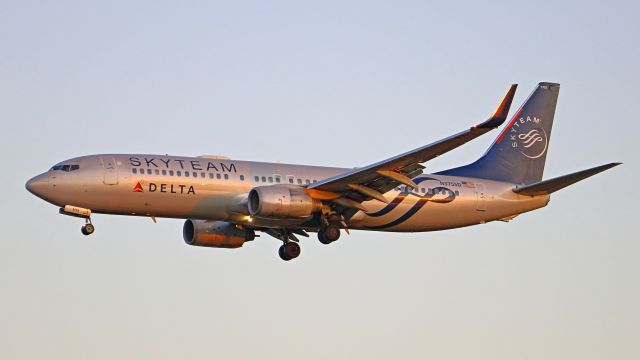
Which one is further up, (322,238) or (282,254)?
(322,238)

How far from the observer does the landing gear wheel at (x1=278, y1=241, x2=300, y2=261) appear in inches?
2480

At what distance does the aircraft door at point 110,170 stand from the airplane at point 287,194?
0.04 m

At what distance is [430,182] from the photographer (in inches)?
2454

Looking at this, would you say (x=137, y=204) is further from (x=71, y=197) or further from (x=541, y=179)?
(x=541, y=179)

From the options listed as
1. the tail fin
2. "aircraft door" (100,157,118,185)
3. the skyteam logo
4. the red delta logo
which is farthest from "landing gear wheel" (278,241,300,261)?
the skyteam logo

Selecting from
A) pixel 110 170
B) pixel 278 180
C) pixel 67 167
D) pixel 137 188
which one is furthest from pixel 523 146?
pixel 67 167

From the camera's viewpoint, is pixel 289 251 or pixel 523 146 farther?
pixel 523 146

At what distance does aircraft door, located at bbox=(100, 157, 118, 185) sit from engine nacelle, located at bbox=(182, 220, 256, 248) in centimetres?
753

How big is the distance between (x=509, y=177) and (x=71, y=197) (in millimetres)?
21344

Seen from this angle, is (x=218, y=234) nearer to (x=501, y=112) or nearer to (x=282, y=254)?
(x=282, y=254)

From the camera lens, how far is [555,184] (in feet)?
203

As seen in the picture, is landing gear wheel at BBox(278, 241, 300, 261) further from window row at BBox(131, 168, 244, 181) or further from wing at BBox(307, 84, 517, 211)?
window row at BBox(131, 168, 244, 181)

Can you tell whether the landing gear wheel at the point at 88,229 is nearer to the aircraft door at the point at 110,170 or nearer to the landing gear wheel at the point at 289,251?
the aircraft door at the point at 110,170

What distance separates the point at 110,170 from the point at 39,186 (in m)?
Answer: 2.98
